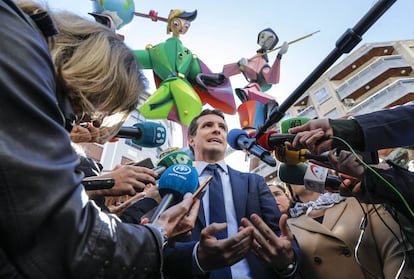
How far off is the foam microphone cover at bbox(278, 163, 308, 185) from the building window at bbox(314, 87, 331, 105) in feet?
65.9

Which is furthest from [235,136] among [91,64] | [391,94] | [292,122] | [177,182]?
[391,94]

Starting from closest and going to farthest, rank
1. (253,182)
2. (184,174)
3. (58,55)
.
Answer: (58,55) < (184,174) < (253,182)

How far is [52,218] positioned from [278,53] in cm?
676

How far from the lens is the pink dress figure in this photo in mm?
4849

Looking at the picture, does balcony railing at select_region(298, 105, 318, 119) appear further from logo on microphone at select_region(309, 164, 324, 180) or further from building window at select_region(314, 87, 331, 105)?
logo on microphone at select_region(309, 164, 324, 180)

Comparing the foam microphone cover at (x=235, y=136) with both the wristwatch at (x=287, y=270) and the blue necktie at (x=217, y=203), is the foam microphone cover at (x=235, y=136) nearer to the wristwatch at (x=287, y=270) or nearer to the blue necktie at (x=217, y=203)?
the blue necktie at (x=217, y=203)

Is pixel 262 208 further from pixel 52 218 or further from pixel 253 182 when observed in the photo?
pixel 52 218

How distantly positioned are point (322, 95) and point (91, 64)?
72.7 ft

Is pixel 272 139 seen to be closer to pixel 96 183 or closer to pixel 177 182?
pixel 177 182

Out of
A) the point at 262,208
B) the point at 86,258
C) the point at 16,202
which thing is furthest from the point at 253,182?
the point at 16,202

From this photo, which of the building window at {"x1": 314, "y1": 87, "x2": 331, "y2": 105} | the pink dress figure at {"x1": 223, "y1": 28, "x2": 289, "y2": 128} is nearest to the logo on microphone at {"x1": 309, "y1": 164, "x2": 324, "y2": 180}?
the pink dress figure at {"x1": 223, "y1": 28, "x2": 289, "y2": 128}

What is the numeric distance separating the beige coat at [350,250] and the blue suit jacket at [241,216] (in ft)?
0.89

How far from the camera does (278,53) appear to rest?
22.3 feet

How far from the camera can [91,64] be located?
1012 millimetres
